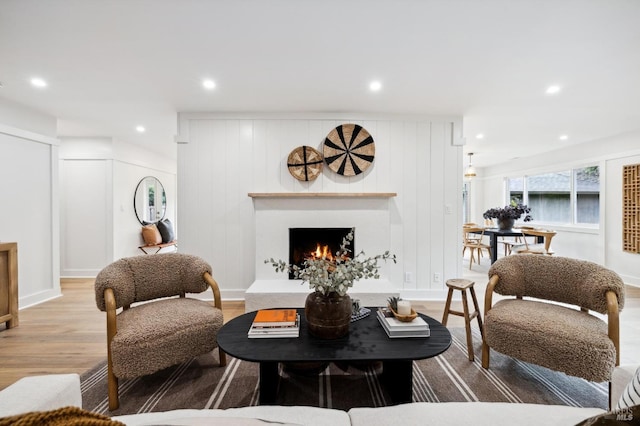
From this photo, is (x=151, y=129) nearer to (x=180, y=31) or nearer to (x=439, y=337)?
(x=180, y=31)

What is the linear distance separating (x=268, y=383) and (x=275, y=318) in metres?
0.34

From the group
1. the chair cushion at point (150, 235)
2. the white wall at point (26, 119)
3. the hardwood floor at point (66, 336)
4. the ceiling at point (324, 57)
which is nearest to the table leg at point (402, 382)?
the hardwood floor at point (66, 336)

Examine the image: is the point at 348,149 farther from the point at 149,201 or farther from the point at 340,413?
the point at 149,201

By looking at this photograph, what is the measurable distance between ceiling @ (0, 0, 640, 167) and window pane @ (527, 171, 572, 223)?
2.39m

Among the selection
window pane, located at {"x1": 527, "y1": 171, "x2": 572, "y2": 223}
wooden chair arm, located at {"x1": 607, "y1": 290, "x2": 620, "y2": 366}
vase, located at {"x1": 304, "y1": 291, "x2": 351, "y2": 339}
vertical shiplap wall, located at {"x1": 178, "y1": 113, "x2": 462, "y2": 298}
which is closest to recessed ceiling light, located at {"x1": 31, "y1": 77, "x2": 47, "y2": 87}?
vertical shiplap wall, located at {"x1": 178, "y1": 113, "x2": 462, "y2": 298}

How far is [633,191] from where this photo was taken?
4.27m

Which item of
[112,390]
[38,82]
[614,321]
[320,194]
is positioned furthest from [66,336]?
[614,321]

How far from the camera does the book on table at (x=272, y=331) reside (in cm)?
162

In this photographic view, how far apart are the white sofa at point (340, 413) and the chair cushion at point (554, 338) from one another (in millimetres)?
825

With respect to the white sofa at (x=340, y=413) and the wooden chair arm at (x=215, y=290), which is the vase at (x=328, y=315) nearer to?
the white sofa at (x=340, y=413)

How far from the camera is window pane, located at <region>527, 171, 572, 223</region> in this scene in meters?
5.78

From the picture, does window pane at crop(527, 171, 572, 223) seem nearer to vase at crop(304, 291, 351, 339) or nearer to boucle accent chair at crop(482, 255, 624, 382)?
boucle accent chair at crop(482, 255, 624, 382)

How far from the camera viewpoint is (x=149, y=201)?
5.78 metres

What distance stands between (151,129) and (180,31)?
2.84 metres
